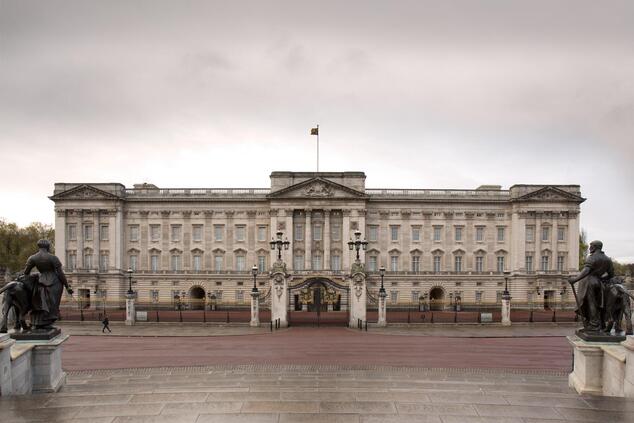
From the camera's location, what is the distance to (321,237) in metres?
55.2

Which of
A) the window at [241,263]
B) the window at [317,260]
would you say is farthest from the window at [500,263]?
the window at [241,263]

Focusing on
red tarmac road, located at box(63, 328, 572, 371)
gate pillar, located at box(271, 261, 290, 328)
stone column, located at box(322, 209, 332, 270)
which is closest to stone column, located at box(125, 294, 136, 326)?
red tarmac road, located at box(63, 328, 572, 371)

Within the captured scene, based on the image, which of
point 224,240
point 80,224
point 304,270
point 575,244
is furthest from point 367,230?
point 80,224

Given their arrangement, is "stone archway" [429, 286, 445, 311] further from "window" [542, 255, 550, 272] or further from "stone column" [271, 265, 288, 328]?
"stone column" [271, 265, 288, 328]

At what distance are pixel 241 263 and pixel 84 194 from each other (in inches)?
838

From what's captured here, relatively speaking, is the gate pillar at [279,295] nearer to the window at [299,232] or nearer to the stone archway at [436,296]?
the window at [299,232]

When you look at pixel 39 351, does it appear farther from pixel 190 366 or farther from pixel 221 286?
pixel 221 286

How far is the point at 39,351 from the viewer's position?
11992mm

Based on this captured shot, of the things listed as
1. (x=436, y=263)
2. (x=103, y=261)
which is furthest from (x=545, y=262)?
(x=103, y=261)

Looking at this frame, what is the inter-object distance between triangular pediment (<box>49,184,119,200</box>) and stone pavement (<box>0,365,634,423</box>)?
44.0 m

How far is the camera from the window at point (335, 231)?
55219mm

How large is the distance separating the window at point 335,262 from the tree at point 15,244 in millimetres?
51065

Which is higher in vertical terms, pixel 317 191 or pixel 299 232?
pixel 317 191

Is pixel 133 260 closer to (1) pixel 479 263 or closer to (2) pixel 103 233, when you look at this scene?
(2) pixel 103 233
